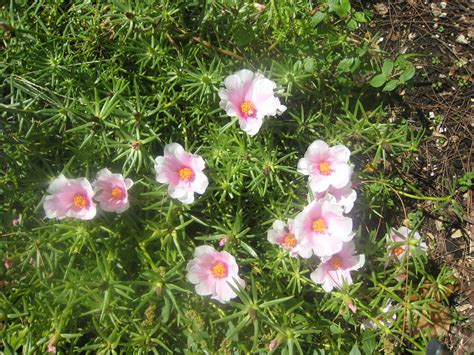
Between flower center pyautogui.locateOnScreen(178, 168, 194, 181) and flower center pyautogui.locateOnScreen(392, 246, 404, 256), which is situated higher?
flower center pyautogui.locateOnScreen(178, 168, 194, 181)

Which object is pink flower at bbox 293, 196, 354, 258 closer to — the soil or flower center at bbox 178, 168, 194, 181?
flower center at bbox 178, 168, 194, 181

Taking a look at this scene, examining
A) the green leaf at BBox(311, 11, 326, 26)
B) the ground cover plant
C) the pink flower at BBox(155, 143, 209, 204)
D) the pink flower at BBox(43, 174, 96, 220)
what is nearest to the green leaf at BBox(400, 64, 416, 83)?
the ground cover plant

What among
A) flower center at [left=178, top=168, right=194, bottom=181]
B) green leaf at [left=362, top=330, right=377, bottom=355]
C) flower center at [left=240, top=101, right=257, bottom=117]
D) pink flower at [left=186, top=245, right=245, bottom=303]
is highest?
flower center at [left=240, top=101, right=257, bottom=117]

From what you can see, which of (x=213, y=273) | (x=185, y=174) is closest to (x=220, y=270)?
(x=213, y=273)

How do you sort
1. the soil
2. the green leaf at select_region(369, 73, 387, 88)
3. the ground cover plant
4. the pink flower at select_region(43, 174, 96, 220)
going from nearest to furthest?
the pink flower at select_region(43, 174, 96, 220) < the ground cover plant < the green leaf at select_region(369, 73, 387, 88) < the soil

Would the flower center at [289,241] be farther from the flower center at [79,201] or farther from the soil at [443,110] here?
the soil at [443,110]

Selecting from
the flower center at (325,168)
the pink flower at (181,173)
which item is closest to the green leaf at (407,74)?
the flower center at (325,168)

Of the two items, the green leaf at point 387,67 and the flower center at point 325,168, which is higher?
the green leaf at point 387,67
